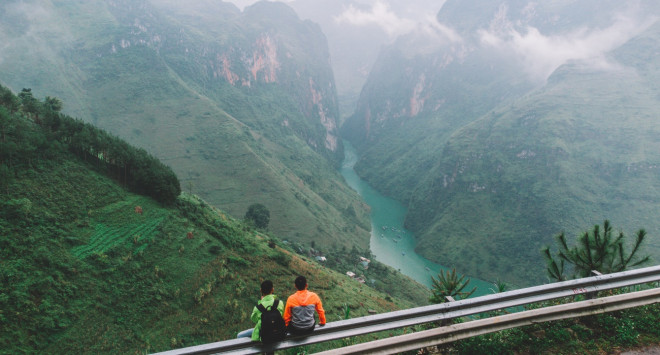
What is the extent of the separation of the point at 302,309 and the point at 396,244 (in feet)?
388

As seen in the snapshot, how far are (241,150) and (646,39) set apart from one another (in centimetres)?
19422

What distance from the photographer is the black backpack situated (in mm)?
6746

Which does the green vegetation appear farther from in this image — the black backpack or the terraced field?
the terraced field

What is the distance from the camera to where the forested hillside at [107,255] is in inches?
784

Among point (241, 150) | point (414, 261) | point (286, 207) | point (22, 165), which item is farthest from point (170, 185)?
point (414, 261)

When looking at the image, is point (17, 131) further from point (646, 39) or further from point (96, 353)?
point (646, 39)

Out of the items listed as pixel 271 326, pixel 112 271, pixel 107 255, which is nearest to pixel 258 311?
pixel 271 326

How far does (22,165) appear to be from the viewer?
2600cm

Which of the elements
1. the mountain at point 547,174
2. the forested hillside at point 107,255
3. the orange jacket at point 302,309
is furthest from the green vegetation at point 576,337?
the mountain at point 547,174

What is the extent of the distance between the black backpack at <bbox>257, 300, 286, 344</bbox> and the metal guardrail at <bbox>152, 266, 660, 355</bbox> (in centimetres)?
13

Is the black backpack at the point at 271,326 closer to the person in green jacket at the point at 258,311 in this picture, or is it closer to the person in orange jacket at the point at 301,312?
the person in green jacket at the point at 258,311

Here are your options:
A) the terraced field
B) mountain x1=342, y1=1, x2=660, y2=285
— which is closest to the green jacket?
the terraced field

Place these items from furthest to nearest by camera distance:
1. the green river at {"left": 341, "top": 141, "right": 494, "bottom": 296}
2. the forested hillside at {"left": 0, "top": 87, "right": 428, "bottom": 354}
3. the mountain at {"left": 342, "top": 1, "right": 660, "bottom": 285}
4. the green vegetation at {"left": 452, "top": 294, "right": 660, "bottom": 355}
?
the mountain at {"left": 342, "top": 1, "right": 660, "bottom": 285}, the green river at {"left": 341, "top": 141, "right": 494, "bottom": 296}, the forested hillside at {"left": 0, "top": 87, "right": 428, "bottom": 354}, the green vegetation at {"left": 452, "top": 294, "right": 660, "bottom": 355}

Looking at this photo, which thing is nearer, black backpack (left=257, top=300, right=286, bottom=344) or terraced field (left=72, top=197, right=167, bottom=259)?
black backpack (left=257, top=300, right=286, bottom=344)
